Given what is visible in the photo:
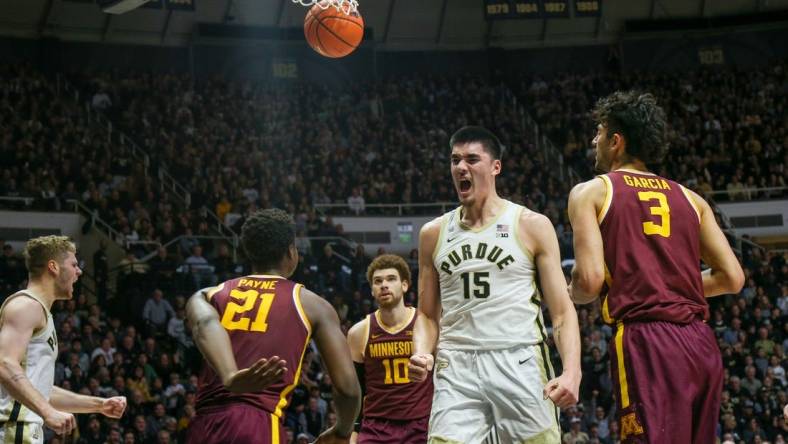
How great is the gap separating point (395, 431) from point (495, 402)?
8.41ft

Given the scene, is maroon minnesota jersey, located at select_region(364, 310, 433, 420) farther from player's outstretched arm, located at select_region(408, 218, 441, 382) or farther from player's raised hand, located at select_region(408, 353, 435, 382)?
player's raised hand, located at select_region(408, 353, 435, 382)

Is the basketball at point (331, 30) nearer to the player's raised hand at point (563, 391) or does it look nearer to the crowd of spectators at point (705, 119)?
the player's raised hand at point (563, 391)

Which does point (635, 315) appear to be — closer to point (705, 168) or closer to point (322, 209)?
point (322, 209)

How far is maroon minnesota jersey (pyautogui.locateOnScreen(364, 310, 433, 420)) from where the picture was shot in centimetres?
799

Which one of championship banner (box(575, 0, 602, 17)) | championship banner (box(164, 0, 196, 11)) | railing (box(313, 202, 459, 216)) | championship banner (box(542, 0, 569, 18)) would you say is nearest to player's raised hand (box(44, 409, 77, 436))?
railing (box(313, 202, 459, 216))

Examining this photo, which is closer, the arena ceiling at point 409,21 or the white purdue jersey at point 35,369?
the white purdue jersey at point 35,369

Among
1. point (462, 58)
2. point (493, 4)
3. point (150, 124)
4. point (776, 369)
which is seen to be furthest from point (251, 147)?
point (776, 369)

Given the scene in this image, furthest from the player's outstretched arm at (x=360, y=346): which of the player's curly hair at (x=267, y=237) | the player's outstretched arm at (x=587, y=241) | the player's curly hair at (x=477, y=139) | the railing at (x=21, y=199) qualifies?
the railing at (x=21, y=199)

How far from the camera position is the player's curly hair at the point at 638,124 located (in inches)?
203

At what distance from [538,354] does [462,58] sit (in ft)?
90.6

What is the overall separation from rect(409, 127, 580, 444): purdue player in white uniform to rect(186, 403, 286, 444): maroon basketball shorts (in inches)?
33.6

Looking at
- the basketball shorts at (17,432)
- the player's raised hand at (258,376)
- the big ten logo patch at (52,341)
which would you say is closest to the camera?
the player's raised hand at (258,376)

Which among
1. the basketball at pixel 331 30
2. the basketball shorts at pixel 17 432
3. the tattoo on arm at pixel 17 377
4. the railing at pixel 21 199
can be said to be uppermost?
the basketball at pixel 331 30

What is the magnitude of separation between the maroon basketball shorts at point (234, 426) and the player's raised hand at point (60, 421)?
1.36 meters
